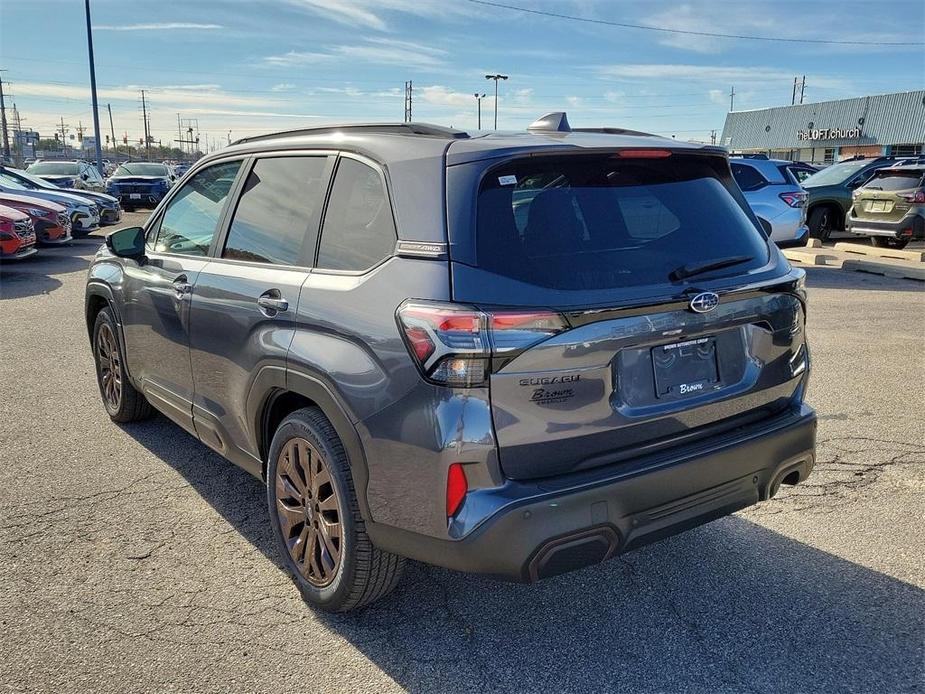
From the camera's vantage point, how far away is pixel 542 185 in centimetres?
266

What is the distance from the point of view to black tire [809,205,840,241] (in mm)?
17469

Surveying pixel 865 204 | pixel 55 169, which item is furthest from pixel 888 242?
pixel 55 169

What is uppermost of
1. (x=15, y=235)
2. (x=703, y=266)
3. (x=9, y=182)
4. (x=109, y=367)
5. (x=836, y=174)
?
(x=836, y=174)

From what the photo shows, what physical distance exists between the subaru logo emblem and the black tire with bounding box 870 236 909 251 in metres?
14.9

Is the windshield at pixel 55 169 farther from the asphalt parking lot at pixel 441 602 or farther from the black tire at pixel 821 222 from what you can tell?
the asphalt parking lot at pixel 441 602

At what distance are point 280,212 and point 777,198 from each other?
38.1 feet

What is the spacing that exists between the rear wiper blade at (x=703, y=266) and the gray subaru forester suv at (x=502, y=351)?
14 mm

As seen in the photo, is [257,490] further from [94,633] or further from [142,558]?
[94,633]

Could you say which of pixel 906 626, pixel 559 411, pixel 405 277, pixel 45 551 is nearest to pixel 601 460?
pixel 559 411

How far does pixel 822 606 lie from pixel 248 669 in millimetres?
2196

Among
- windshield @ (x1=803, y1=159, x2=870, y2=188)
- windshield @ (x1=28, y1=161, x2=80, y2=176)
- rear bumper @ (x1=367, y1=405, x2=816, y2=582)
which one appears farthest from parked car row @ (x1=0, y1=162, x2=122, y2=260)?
windshield @ (x1=803, y1=159, x2=870, y2=188)

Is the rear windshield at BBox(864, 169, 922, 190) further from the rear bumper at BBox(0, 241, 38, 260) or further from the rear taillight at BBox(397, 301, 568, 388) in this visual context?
the rear bumper at BBox(0, 241, 38, 260)

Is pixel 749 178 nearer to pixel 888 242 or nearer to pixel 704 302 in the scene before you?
pixel 888 242

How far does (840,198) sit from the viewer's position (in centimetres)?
1717
